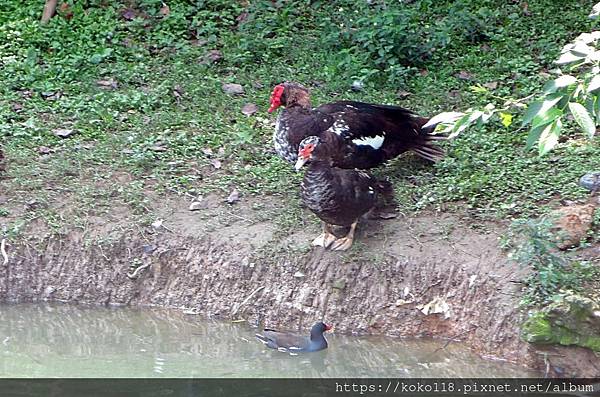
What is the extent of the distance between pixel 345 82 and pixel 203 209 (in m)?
2.37

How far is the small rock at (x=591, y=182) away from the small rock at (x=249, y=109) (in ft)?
10.6

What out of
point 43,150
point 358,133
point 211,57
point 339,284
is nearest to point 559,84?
point 339,284

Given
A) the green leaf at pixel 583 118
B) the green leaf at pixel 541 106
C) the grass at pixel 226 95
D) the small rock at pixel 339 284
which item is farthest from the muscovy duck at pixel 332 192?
the green leaf at pixel 583 118

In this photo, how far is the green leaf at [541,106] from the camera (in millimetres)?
4047

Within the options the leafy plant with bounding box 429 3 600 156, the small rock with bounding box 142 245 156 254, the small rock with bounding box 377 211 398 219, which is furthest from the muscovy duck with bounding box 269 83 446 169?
the leafy plant with bounding box 429 3 600 156

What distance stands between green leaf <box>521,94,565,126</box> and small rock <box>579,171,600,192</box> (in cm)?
374

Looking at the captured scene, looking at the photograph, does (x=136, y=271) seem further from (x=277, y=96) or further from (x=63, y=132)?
(x=63, y=132)

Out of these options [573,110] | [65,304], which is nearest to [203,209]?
[65,304]

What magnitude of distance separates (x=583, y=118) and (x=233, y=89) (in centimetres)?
624

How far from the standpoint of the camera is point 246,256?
25.0 feet

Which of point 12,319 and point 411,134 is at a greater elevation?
point 411,134

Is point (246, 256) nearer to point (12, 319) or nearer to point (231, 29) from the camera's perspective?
point (12, 319)

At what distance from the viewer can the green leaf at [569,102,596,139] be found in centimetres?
397

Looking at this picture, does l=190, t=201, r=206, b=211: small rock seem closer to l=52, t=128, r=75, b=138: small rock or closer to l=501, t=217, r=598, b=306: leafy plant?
l=52, t=128, r=75, b=138: small rock
